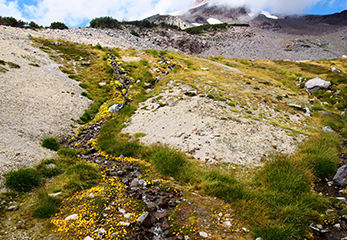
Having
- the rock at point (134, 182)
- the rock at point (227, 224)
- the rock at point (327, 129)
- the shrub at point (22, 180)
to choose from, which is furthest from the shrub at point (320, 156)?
the shrub at point (22, 180)

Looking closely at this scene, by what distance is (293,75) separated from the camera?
1194 inches

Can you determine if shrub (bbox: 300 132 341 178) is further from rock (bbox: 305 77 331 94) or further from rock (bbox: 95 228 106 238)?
rock (bbox: 305 77 331 94)

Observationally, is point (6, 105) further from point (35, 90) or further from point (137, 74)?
point (137, 74)

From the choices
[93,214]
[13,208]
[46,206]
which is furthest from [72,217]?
[13,208]

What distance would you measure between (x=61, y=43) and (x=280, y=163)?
3078 centimetres

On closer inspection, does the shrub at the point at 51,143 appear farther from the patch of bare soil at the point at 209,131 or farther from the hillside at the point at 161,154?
the patch of bare soil at the point at 209,131

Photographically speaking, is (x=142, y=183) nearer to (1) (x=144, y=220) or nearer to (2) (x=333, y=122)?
(1) (x=144, y=220)

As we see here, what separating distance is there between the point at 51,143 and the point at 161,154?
612 cm

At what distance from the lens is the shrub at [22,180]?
6.50 metres

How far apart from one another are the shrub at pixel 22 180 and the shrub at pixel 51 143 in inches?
106

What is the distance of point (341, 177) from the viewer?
8.84 metres

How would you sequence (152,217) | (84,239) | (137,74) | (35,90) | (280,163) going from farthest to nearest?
(137,74) < (35,90) < (280,163) < (152,217) < (84,239)

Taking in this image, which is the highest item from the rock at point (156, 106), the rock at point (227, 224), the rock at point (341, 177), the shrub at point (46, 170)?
the rock at point (156, 106)

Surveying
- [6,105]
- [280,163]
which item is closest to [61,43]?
[6,105]
